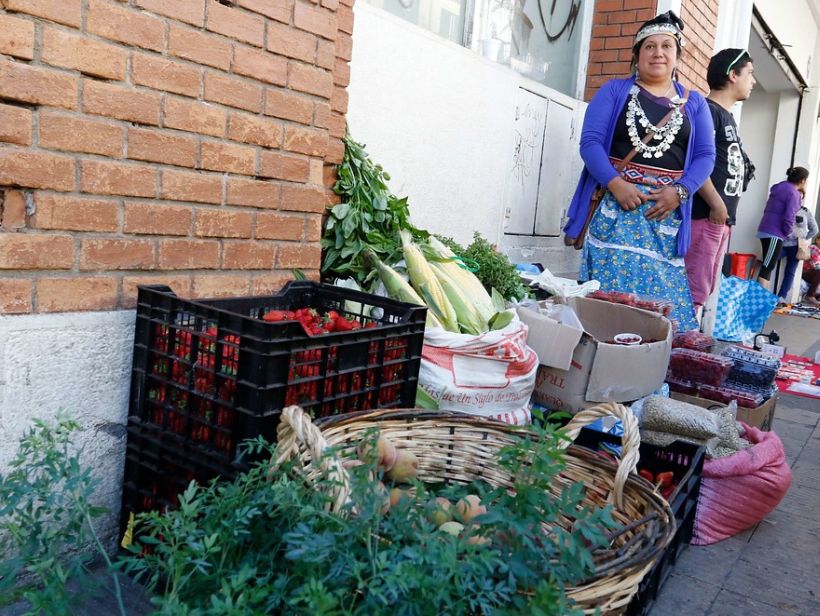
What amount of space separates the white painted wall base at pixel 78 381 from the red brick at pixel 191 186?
40 centimetres

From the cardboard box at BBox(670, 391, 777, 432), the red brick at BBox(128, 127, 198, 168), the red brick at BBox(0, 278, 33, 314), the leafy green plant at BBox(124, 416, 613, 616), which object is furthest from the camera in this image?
the cardboard box at BBox(670, 391, 777, 432)

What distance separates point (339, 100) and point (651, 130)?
7.54ft

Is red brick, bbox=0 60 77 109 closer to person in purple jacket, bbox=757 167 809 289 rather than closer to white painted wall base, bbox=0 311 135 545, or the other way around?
white painted wall base, bbox=0 311 135 545

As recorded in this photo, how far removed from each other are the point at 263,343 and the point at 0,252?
74 cm

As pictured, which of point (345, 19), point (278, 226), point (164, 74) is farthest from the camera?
point (345, 19)

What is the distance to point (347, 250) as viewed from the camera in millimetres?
3025

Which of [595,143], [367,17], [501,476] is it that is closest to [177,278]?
[501,476]

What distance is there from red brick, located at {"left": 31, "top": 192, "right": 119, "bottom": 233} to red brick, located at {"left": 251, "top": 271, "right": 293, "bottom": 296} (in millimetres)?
569

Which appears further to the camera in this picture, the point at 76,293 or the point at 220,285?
the point at 220,285

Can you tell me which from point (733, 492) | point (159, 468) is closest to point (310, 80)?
point (159, 468)

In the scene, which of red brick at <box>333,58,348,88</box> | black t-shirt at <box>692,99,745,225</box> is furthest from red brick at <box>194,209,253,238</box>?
black t-shirt at <box>692,99,745,225</box>

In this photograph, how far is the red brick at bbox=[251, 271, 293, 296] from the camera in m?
2.66

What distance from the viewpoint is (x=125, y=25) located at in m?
2.13

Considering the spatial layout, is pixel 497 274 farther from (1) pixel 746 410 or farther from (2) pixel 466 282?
(1) pixel 746 410
